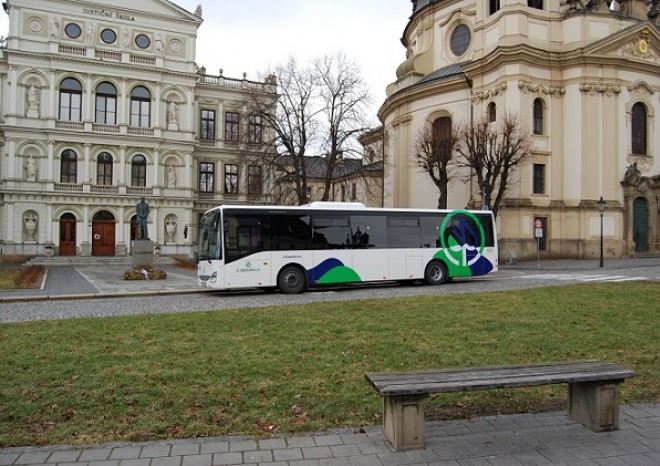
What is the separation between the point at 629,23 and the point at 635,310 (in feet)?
111

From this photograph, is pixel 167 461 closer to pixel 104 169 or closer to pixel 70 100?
pixel 104 169

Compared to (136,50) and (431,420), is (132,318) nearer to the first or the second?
(431,420)

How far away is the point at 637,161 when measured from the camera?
36.7 metres

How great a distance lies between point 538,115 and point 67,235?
3689 cm

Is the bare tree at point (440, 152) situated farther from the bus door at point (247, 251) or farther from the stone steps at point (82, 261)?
the stone steps at point (82, 261)

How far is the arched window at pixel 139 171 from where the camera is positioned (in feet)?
142

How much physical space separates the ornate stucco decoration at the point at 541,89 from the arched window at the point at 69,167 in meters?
34.4

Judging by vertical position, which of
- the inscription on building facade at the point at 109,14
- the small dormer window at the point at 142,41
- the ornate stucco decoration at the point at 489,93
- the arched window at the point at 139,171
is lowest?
the arched window at the point at 139,171

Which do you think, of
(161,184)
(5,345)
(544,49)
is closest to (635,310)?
(5,345)

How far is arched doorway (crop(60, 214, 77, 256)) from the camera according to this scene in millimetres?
40688

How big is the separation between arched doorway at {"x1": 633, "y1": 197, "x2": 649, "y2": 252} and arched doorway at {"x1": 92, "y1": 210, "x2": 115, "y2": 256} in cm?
4007

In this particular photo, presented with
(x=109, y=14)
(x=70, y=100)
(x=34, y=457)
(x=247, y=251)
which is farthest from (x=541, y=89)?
(x=34, y=457)

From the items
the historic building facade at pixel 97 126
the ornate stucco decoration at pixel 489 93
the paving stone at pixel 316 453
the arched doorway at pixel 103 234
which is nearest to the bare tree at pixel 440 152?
the ornate stucco decoration at pixel 489 93

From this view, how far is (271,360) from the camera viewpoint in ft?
23.0
